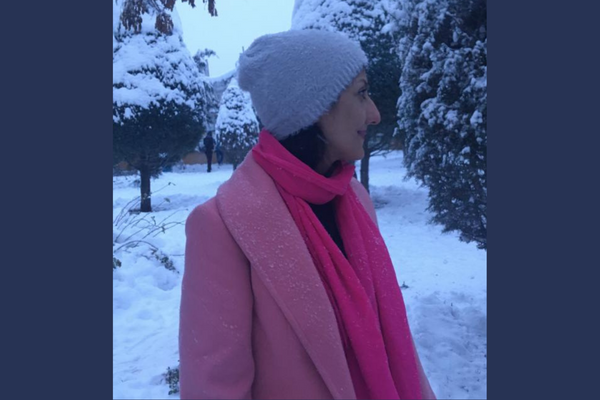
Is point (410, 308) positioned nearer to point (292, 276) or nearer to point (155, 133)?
point (292, 276)

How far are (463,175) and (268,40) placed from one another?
215cm

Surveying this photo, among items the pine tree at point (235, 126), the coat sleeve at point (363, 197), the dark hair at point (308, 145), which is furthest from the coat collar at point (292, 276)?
the pine tree at point (235, 126)

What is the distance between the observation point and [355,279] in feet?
4.55

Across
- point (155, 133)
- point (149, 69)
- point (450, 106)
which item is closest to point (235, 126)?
point (149, 69)

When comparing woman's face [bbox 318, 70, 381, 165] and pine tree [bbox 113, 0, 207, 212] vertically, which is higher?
woman's face [bbox 318, 70, 381, 165]

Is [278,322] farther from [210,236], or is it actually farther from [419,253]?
[419,253]

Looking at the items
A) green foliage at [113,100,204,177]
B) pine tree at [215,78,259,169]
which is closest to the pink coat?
green foliage at [113,100,204,177]

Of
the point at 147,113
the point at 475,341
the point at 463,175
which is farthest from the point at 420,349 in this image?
the point at 147,113

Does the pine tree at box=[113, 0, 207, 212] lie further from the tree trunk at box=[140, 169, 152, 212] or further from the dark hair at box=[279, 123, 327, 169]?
the dark hair at box=[279, 123, 327, 169]

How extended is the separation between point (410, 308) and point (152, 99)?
5915 millimetres

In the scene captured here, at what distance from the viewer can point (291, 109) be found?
144 cm

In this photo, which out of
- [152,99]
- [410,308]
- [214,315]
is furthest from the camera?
[152,99]

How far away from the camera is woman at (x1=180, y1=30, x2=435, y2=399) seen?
125cm

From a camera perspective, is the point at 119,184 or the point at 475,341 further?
the point at 119,184
